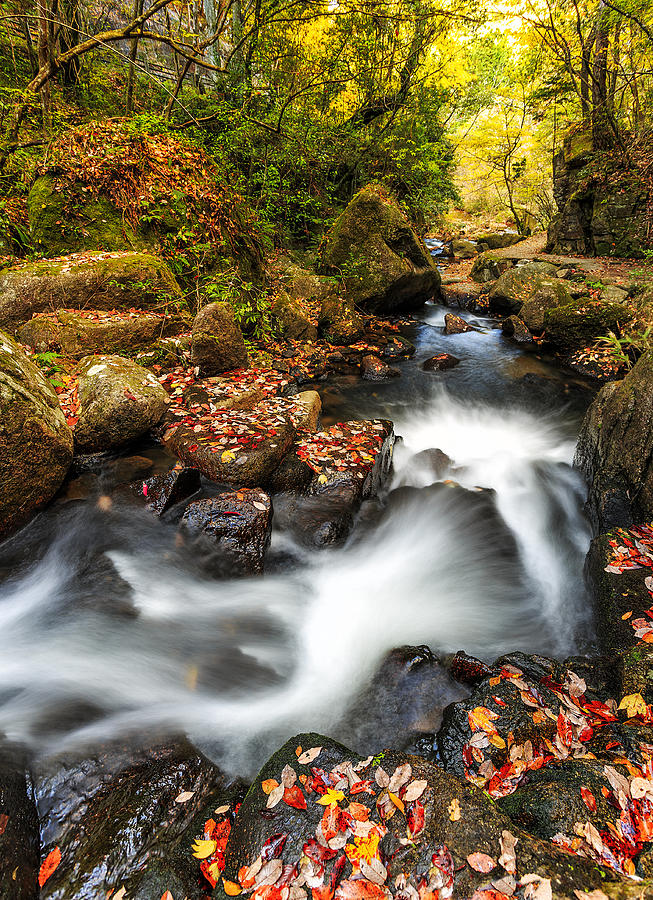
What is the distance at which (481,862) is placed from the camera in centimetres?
163

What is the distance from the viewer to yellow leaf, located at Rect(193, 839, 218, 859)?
213cm

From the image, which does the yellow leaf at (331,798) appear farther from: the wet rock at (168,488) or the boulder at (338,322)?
the boulder at (338,322)

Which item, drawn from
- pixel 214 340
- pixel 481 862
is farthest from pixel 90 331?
pixel 481 862

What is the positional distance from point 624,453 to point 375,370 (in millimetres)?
5393

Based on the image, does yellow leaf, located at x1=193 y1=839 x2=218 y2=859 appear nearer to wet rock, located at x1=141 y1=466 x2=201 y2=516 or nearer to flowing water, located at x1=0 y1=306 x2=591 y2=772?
flowing water, located at x1=0 y1=306 x2=591 y2=772

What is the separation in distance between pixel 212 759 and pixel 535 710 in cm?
228

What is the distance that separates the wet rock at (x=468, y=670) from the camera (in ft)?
10.9

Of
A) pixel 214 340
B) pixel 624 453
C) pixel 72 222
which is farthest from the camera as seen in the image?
pixel 72 222

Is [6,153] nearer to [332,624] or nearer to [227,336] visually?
[227,336]

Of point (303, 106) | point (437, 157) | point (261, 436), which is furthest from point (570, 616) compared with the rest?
point (437, 157)

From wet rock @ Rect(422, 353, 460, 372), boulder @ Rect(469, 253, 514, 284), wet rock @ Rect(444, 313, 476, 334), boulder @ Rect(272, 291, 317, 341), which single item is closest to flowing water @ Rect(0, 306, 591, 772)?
wet rock @ Rect(422, 353, 460, 372)

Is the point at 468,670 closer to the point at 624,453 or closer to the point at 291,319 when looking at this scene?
the point at 624,453

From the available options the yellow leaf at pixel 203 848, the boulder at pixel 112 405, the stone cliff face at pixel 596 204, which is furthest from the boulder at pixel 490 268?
the yellow leaf at pixel 203 848

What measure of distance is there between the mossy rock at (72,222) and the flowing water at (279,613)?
490cm
